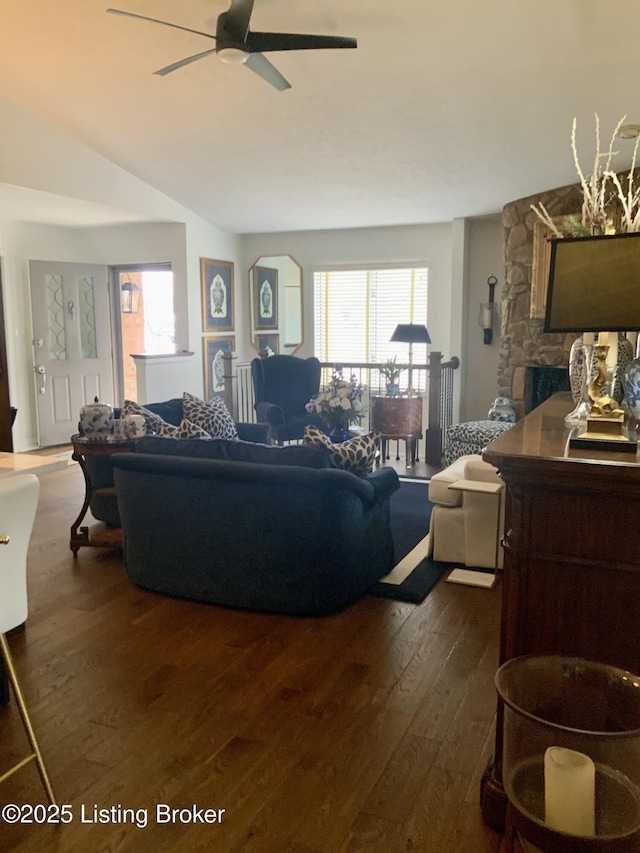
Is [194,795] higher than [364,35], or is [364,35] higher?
[364,35]

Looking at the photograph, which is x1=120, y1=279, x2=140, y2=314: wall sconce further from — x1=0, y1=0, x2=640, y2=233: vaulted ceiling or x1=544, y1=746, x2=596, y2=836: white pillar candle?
x1=544, y1=746, x2=596, y2=836: white pillar candle

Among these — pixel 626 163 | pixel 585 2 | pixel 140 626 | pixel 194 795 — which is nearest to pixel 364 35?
pixel 585 2

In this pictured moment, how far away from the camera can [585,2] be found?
3748mm

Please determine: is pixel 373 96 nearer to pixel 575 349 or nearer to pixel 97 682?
pixel 575 349

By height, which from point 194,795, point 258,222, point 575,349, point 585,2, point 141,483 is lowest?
point 194,795

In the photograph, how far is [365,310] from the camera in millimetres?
8367

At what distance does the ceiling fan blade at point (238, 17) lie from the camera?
3279mm

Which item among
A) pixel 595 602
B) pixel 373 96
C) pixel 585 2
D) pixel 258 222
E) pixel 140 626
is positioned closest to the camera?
pixel 595 602

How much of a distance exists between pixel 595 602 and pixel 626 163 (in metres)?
5.19

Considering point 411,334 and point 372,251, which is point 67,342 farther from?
point 411,334

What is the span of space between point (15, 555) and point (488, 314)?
20.3ft

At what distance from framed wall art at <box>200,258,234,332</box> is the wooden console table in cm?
649

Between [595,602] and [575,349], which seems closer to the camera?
[595,602]

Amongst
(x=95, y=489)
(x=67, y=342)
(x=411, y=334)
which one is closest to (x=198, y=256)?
(x=67, y=342)
